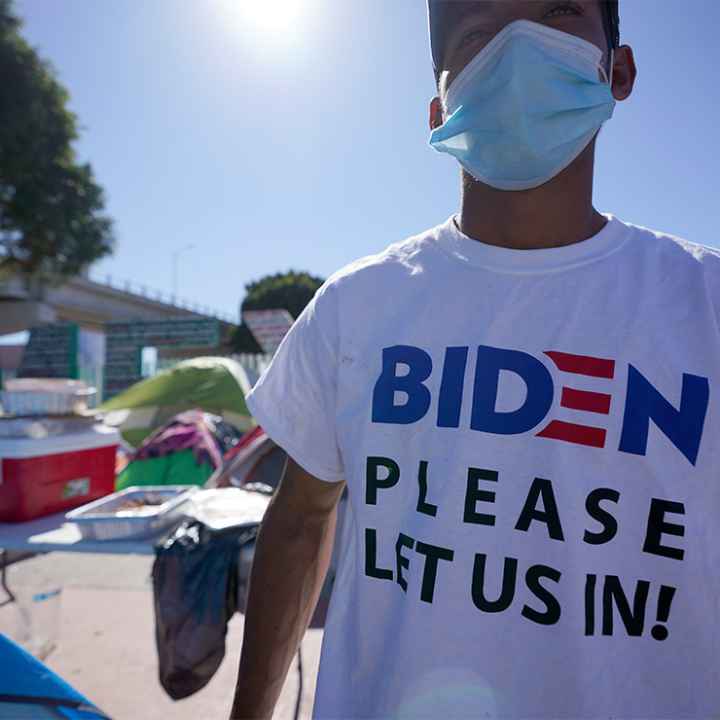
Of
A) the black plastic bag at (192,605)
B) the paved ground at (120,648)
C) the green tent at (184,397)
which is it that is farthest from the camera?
the green tent at (184,397)

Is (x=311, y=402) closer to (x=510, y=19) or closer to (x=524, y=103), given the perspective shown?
(x=524, y=103)

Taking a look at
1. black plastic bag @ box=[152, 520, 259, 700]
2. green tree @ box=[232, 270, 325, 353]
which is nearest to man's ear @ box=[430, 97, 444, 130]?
black plastic bag @ box=[152, 520, 259, 700]

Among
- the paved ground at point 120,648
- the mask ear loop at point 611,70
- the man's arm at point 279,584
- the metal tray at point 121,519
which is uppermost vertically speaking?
the mask ear loop at point 611,70

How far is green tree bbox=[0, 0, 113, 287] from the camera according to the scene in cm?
1591

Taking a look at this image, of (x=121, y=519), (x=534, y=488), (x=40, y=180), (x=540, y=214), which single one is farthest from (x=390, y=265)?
(x=40, y=180)

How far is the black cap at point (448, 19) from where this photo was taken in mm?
1036

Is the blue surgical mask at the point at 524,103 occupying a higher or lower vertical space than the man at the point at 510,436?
higher

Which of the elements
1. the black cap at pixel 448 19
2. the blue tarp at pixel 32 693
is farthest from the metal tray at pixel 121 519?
the black cap at pixel 448 19

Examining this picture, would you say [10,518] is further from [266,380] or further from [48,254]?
[48,254]

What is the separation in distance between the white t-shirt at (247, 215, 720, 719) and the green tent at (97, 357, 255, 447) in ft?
19.6

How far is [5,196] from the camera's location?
17.7 meters

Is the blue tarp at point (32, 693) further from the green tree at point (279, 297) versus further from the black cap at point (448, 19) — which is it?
the green tree at point (279, 297)

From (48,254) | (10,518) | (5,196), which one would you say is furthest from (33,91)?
(10,518)

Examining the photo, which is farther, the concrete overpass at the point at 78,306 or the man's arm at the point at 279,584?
the concrete overpass at the point at 78,306
